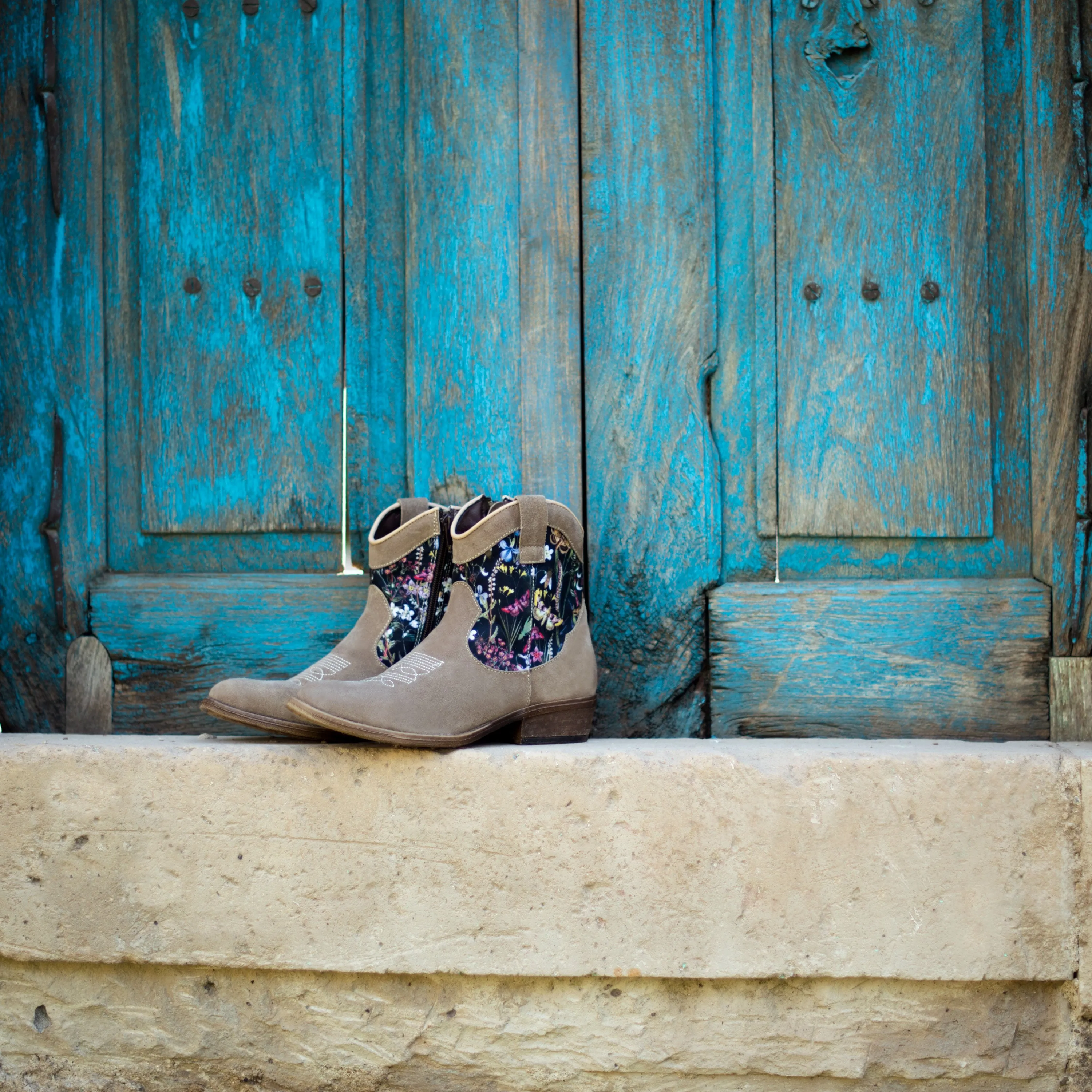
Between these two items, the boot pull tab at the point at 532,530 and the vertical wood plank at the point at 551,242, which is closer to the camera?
the boot pull tab at the point at 532,530

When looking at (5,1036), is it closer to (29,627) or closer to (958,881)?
(29,627)

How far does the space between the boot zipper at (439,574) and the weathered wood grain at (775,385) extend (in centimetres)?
49

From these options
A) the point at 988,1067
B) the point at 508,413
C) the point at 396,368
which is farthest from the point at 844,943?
the point at 396,368

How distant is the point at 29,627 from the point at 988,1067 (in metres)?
1.68

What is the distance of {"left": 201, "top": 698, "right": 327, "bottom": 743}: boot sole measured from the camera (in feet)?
4.43

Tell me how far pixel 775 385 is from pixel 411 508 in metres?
0.65

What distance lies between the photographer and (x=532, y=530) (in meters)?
1.46

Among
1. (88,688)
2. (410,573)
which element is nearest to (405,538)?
(410,573)

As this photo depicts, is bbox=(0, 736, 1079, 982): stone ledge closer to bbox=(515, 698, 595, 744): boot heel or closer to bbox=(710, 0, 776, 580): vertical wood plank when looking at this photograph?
bbox=(515, 698, 595, 744): boot heel

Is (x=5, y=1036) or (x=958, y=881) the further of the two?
(x=5, y=1036)

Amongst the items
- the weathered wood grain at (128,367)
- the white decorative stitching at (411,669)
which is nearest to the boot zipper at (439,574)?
the white decorative stitching at (411,669)

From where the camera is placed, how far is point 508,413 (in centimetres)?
170

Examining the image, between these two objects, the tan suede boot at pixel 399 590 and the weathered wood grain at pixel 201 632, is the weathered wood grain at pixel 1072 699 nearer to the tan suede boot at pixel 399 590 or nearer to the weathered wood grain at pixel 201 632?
the tan suede boot at pixel 399 590

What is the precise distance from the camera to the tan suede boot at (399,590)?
4.94ft
